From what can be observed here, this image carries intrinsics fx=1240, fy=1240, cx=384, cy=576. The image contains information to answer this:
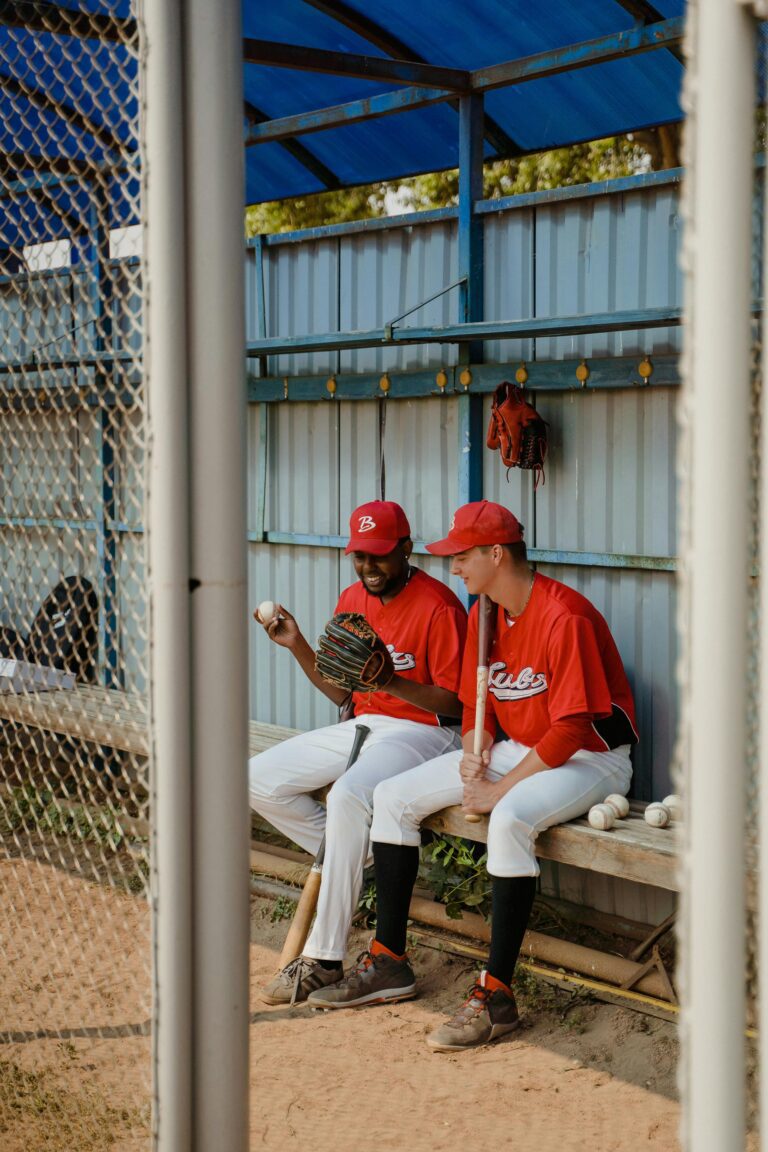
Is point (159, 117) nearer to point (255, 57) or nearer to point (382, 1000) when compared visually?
point (255, 57)

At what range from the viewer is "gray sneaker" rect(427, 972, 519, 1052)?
3795 millimetres

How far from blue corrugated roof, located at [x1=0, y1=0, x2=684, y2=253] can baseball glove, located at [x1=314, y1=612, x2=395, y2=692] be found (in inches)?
65.3

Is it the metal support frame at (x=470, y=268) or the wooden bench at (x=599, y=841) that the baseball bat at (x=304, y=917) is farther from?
the metal support frame at (x=470, y=268)

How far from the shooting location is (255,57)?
13.2ft

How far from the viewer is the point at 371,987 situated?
413cm

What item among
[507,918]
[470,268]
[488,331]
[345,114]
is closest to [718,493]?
[507,918]

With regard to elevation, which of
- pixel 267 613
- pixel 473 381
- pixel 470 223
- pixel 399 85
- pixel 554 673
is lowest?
pixel 554 673

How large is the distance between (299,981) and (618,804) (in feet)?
4.04

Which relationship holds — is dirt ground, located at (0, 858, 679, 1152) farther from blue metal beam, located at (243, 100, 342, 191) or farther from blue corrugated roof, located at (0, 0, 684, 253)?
blue metal beam, located at (243, 100, 342, 191)

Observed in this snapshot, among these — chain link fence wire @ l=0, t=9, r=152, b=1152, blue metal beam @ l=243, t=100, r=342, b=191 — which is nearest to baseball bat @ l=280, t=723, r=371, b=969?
chain link fence wire @ l=0, t=9, r=152, b=1152

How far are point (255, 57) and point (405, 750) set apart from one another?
7.91 feet

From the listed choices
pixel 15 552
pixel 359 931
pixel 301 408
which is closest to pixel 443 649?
pixel 359 931

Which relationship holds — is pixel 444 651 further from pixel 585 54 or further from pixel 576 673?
pixel 585 54

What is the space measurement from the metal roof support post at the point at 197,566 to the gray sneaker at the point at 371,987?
105 inches
